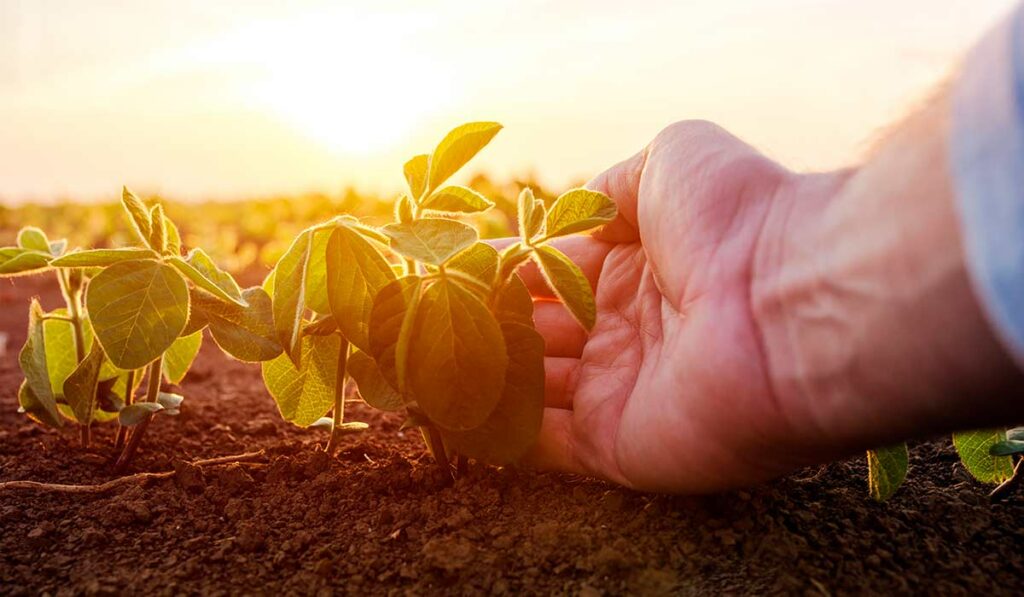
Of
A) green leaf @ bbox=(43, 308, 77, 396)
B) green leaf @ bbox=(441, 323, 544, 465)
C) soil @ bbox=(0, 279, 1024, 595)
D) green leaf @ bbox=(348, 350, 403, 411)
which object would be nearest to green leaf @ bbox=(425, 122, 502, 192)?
green leaf @ bbox=(441, 323, 544, 465)

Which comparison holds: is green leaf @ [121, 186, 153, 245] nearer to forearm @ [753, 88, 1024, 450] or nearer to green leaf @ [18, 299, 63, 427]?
green leaf @ [18, 299, 63, 427]

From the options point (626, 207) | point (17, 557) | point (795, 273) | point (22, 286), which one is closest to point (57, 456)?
point (17, 557)

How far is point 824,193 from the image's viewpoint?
1406mm

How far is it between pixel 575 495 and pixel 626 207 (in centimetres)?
74

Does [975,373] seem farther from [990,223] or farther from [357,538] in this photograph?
[357,538]

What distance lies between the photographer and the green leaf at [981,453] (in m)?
1.80

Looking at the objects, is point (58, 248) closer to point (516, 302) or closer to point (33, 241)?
point (33, 241)

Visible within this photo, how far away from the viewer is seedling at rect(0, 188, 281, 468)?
1690 millimetres

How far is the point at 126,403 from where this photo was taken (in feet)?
6.76

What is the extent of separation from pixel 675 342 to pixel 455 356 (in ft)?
1.56

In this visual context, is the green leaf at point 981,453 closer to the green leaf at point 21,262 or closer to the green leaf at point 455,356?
the green leaf at point 455,356

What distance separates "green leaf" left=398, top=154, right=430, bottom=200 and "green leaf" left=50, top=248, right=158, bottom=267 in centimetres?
60

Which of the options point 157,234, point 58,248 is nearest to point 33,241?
point 58,248

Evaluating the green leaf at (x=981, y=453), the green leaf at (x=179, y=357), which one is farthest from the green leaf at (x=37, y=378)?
the green leaf at (x=981, y=453)
